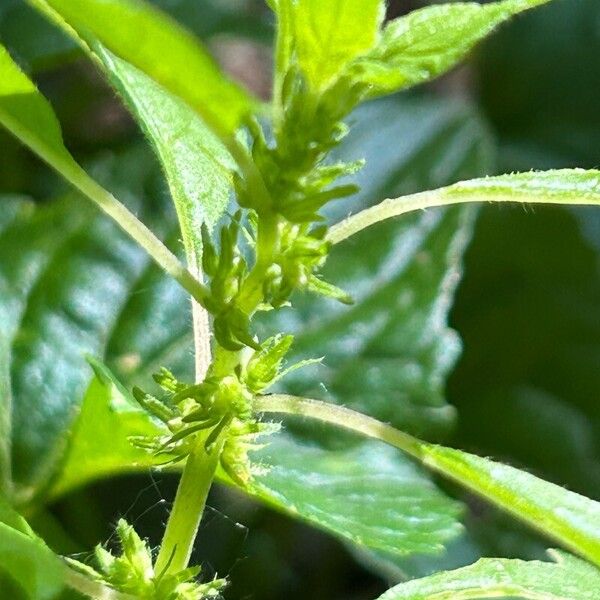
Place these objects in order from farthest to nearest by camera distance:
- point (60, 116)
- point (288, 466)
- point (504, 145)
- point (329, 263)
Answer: point (504, 145) → point (60, 116) → point (329, 263) → point (288, 466)

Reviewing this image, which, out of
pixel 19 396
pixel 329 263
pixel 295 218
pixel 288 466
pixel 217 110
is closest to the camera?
pixel 217 110

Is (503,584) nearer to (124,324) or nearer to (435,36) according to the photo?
(435,36)

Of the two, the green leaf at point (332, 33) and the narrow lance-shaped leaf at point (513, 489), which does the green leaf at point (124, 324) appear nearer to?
the narrow lance-shaped leaf at point (513, 489)

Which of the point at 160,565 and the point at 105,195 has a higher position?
the point at 105,195

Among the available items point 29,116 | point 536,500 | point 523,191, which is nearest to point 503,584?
point 536,500

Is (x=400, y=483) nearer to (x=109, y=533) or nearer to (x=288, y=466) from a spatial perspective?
(x=288, y=466)

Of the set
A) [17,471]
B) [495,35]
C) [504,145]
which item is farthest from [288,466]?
[495,35]

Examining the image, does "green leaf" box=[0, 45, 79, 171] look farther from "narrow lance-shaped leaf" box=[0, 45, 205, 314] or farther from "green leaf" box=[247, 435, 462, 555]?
"green leaf" box=[247, 435, 462, 555]
